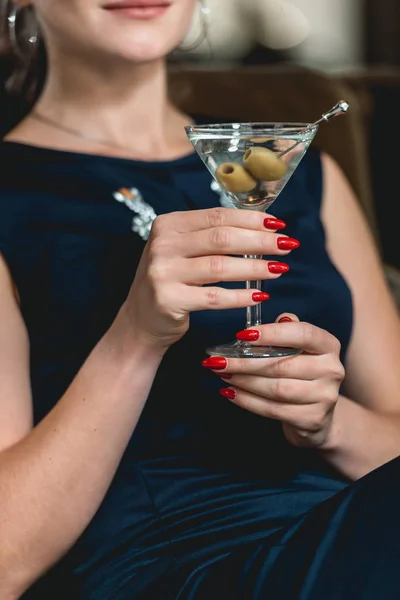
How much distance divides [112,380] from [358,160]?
3.77 feet

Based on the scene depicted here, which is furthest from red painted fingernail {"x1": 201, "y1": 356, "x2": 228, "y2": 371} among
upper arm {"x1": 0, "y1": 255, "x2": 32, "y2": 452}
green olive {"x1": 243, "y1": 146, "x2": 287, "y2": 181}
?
upper arm {"x1": 0, "y1": 255, "x2": 32, "y2": 452}

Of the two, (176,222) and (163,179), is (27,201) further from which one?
(176,222)

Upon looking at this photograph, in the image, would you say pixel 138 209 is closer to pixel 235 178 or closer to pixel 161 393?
pixel 161 393

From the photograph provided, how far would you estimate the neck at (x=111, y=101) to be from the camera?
1.56 meters

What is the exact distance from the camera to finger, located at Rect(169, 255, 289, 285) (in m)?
1.03

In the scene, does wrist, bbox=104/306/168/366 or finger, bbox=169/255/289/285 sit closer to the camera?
finger, bbox=169/255/289/285

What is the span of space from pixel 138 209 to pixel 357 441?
0.48 m

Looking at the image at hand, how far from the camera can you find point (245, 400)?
118 centimetres

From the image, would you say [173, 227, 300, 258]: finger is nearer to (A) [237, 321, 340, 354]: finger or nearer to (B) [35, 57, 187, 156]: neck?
(A) [237, 321, 340, 354]: finger

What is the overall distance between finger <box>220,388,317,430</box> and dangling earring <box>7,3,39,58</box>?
851 millimetres

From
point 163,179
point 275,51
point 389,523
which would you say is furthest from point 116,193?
point 275,51

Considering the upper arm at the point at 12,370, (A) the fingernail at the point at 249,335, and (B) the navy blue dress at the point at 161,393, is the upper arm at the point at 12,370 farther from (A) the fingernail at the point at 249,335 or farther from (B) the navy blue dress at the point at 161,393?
(A) the fingernail at the point at 249,335

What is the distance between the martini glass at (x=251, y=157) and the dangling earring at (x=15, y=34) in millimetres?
714

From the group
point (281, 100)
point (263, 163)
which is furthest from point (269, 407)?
point (281, 100)
